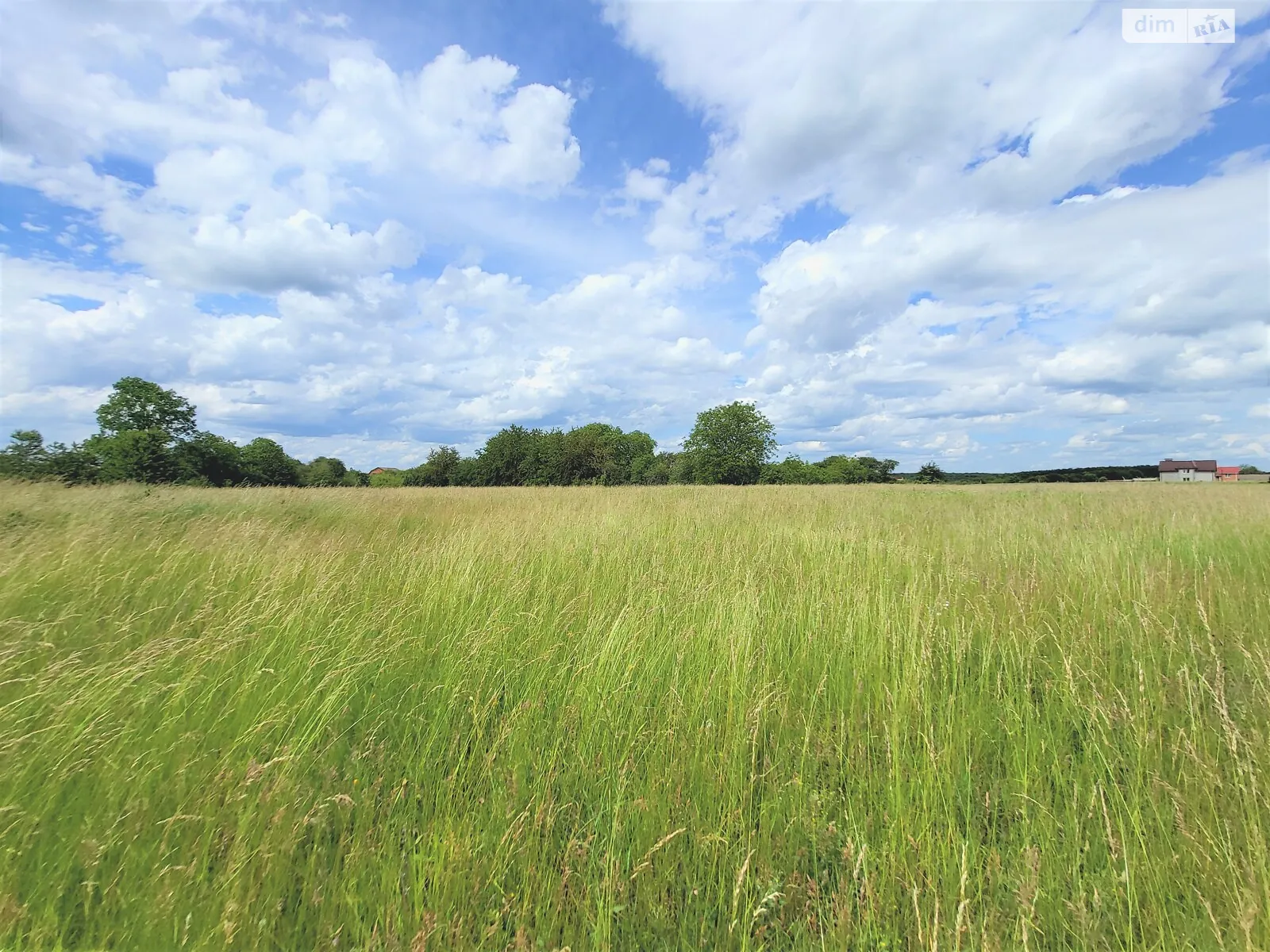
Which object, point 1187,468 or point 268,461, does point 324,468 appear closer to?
point 268,461

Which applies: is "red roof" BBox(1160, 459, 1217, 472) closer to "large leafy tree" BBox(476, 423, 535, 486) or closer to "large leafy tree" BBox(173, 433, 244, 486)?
"large leafy tree" BBox(476, 423, 535, 486)

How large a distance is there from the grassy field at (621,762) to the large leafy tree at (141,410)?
43443mm

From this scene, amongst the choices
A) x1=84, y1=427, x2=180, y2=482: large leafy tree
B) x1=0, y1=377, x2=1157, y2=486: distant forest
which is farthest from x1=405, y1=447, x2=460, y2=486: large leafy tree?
x1=84, y1=427, x2=180, y2=482: large leafy tree

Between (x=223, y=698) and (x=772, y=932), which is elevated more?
(x=223, y=698)

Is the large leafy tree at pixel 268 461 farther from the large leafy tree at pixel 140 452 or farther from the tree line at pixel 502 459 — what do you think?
the large leafy tree at pixel 140 452

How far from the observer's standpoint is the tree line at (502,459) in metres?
29.2

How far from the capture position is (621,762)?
209 centimetres

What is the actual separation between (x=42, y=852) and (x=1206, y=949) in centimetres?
375

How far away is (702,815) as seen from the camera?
1.86 metres

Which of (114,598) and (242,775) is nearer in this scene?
(242,775)

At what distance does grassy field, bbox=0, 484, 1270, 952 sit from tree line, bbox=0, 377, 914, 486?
17.1m

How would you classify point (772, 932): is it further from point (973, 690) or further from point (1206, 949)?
point (973, 690)

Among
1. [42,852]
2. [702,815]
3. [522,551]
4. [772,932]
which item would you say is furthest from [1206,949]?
[522,551]

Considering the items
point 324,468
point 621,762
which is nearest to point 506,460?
point 324,468
